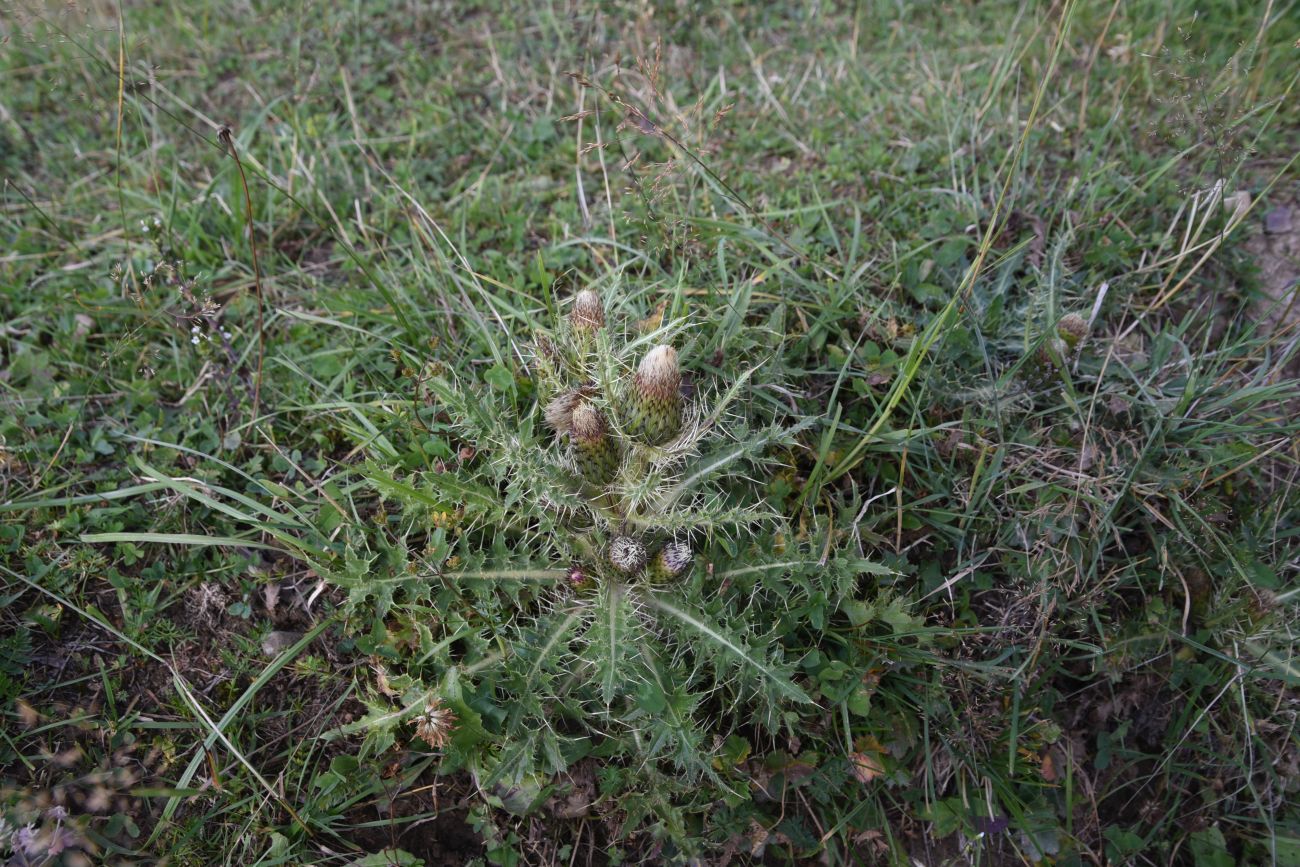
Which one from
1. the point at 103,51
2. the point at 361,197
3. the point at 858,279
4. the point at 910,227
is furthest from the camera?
the point at 103,51

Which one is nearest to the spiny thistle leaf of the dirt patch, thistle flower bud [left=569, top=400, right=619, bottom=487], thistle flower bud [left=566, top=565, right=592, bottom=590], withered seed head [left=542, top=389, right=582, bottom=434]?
thistle flower bud [left=566, top=565, right=592, bottom=590]

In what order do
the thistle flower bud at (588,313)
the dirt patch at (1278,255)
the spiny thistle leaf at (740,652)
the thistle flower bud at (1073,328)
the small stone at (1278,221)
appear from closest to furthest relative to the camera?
the spiny thistle leaf at (740,652) < the thistle flower bud at (588,313) < the thistle flower bud at (1073,328) < the dirt patch at (1278,255) < the small stone at (1278,221)

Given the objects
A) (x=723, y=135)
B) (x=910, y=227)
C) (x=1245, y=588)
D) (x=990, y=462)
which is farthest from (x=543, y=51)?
(x=1245, y=588)

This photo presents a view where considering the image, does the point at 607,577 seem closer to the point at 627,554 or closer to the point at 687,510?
the point at 627,554

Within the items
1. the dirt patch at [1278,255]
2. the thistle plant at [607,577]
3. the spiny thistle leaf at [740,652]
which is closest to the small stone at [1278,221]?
the dirt patch at [1278,255]

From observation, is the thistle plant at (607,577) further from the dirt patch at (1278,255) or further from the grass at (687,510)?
the dirt patch at (1278,255)

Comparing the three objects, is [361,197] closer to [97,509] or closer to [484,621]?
[97,509]
